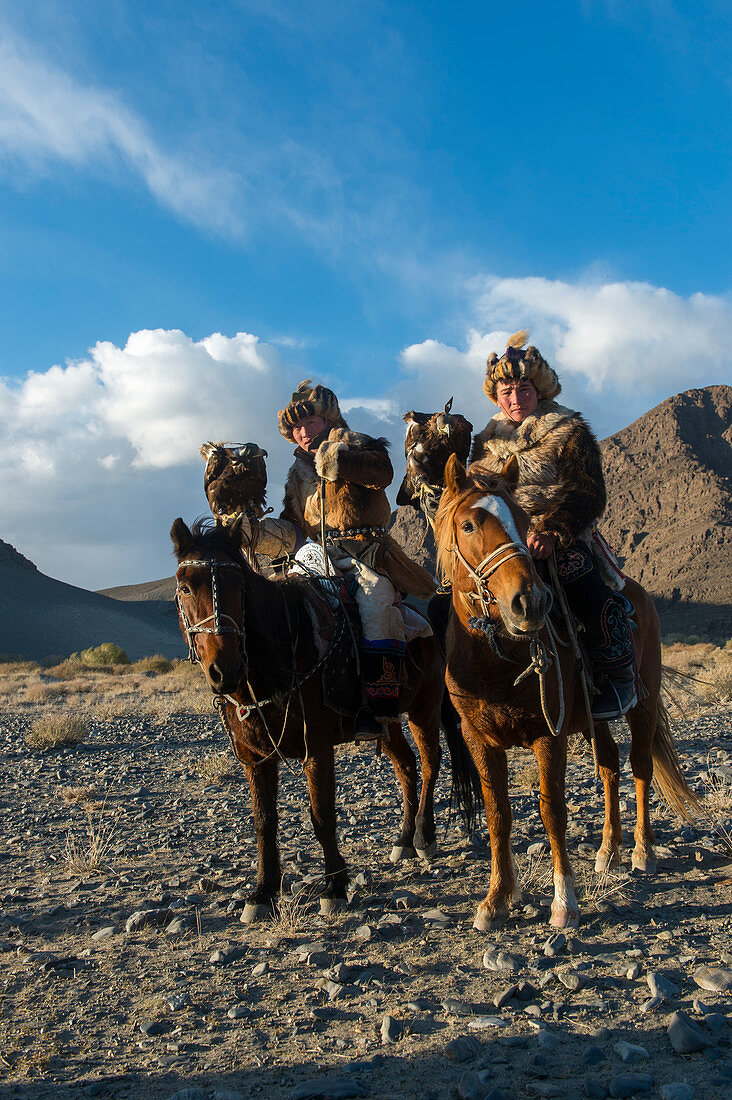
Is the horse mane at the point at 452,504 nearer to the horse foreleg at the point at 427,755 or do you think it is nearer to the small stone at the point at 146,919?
the horse foreleg at the point at 427,755

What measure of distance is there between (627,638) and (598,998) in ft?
7.23

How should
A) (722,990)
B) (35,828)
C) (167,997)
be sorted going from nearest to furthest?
(722,990)
(167,997)
(35,828)

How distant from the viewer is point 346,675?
15.7ft

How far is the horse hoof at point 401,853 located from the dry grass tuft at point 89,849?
2.40 m

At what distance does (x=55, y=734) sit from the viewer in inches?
479

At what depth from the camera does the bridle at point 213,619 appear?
3957 millimetres

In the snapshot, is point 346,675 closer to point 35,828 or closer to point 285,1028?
point 285,1028

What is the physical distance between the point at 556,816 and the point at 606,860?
126 cm

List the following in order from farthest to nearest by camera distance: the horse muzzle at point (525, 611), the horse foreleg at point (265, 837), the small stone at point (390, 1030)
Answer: the horse foreleg at point (265, 837)
the horse muzzle at point (525, 611)
the small stone at point (390, 1030)

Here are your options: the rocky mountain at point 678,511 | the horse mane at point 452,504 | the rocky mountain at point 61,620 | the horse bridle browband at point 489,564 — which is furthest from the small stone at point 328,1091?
the rocky mountain at point 61,620

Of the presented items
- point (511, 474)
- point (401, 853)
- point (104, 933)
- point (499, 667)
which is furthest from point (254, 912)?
point (511, 474)

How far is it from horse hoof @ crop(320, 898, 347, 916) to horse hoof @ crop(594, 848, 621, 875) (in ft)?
5.93

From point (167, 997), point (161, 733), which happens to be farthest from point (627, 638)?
point (161, 733)

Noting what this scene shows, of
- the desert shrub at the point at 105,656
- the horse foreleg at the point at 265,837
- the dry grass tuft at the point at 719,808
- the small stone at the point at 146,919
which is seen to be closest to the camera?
the small stone at the point at 146,919
